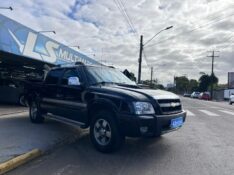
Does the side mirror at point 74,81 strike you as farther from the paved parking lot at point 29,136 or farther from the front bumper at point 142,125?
the front bumper at point 142,125

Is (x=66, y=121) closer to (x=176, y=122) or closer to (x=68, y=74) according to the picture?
(x=68, y=74)

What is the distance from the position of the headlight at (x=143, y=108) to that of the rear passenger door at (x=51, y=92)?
2.97m

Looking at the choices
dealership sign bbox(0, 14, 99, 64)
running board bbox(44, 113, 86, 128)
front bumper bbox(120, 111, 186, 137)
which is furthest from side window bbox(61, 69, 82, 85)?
dealership sign bbox(0, 14, 99, 64)

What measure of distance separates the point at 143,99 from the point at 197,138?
10.3 ft

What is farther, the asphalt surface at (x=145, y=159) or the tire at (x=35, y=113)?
the tire at (x=35, y=113)

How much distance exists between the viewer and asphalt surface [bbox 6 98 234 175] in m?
5.48

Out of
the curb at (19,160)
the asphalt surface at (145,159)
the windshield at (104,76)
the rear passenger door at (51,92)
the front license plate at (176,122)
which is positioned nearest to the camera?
the curb at (19,160)

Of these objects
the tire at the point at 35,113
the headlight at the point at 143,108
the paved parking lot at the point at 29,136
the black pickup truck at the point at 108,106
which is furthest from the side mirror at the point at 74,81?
the tire at the point at 35,113

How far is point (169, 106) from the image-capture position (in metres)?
6.82

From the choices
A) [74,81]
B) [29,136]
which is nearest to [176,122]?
[74,81]

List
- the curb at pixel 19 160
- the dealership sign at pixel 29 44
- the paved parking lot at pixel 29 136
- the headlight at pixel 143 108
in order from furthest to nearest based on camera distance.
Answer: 1. the dealership sign at pixel 29 44
2. the paved parking lot at pixel 29 136
3. the headlight at pixel 143 108
4. the curb at pixel 19 160

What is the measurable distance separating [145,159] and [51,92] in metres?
3.74

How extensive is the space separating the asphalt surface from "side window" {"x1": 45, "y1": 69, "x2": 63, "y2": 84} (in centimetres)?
183

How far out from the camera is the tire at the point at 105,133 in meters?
6.39
